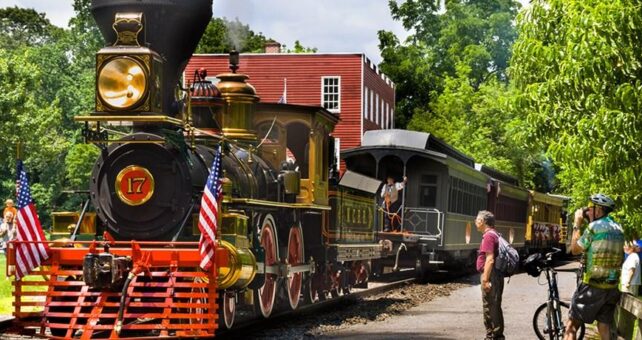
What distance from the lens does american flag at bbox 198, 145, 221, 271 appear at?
11414 millimetres

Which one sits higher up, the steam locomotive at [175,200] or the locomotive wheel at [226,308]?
the steam locomotive at [175,200]

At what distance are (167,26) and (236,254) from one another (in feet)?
9.28

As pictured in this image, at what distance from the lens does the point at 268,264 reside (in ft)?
47.3

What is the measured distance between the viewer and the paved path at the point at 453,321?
1356cm

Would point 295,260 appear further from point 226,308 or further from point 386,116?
point 386,116

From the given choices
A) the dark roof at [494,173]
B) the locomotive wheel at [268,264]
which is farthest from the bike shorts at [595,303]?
the dark roof at [494,173]

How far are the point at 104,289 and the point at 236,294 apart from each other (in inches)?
98.3

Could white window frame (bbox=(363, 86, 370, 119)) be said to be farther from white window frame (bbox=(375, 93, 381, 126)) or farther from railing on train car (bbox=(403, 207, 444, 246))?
railing on train car (bbox=(403, 207, 444, 246))

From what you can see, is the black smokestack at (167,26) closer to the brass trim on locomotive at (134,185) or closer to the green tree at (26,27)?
the brass trim on locomotive at (134,185)

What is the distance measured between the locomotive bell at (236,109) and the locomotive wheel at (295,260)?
A: 1.61 metres

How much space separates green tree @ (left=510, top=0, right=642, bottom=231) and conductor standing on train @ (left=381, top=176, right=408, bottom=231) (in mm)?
9344

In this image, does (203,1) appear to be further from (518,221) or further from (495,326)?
(518,221)

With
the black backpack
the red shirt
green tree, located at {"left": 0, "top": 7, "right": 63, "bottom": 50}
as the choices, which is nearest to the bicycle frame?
the black backpack

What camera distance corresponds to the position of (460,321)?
1556cm
